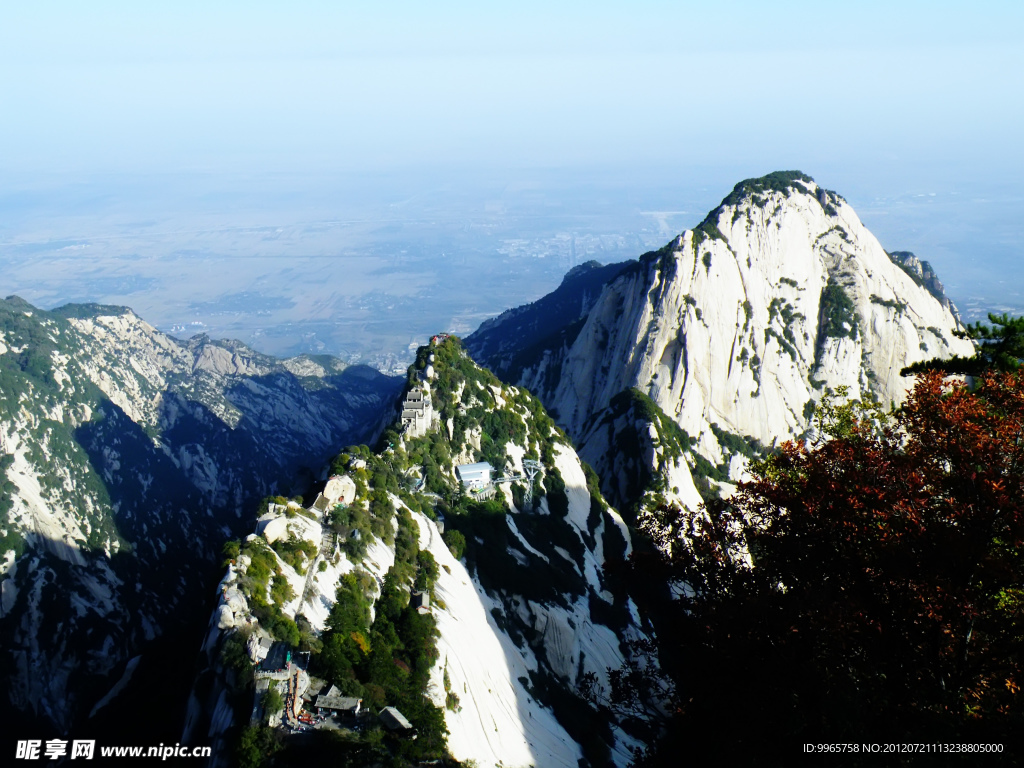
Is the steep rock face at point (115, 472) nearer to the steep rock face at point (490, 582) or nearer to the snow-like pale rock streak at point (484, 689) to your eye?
the steep rock face at point (490, 582)

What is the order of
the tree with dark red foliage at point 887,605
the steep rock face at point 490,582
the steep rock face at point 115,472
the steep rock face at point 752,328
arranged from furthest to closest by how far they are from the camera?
the steep rock face at point 752,328, the steep rock face at point 115,472, the steep rock face at point 490,582, the tree with dark red foliage at point 887,605

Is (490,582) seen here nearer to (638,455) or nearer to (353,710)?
(353,710)

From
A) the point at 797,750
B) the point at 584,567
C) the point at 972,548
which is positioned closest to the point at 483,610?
the point at 584,567

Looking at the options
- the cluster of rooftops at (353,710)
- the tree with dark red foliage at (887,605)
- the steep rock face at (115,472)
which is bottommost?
the steep rock face at (115,472)

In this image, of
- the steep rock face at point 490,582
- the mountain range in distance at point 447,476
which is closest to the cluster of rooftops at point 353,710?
the steep rock face at point 490,582

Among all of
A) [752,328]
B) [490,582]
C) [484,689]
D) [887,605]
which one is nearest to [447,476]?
[490,582]

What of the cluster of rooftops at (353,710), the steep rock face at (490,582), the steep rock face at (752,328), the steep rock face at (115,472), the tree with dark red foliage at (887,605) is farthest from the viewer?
the steep rock face at (752,328)

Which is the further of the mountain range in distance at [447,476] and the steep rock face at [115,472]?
the steep rock face at [115,472]
